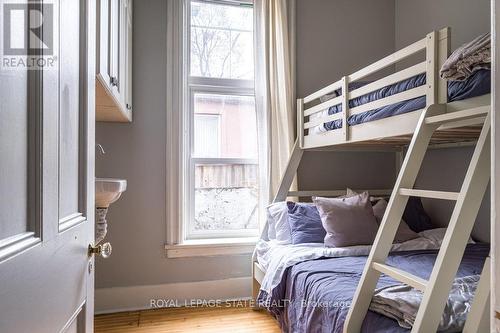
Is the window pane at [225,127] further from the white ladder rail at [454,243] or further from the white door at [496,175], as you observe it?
the white door at [496,175]

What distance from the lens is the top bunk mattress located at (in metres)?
1.34

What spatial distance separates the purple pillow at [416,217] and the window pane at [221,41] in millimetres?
1762

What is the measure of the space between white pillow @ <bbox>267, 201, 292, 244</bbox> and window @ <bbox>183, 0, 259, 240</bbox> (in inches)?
12.9

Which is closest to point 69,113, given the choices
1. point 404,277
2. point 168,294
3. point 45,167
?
point 45,167

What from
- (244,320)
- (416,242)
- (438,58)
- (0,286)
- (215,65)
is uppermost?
(215,65)

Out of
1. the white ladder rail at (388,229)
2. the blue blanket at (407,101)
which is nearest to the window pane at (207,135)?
the blue blanket at (407,101)

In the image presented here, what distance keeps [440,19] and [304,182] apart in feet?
6.02

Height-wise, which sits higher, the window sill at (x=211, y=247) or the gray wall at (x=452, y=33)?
the gray wall at (x=452, y=33)

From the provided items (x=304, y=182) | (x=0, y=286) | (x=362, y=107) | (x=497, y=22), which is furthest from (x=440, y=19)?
(x=0, y=286)

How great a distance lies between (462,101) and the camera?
Result: 142 cm

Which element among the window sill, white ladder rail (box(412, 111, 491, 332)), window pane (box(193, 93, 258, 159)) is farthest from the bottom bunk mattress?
window pane (box(193, 93, 258, 159))

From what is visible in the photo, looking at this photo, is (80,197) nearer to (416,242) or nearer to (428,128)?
(428,128)

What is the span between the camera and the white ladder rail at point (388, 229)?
131cm

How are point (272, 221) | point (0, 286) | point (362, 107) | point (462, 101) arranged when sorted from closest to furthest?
point (0, 286) → point (462, 101) → point (362, 107) → point (272, 221)
